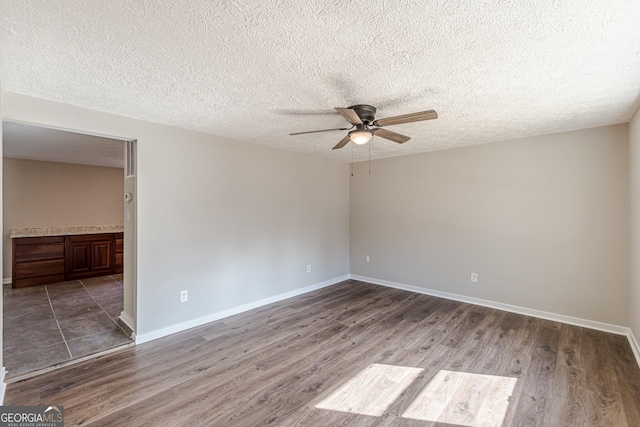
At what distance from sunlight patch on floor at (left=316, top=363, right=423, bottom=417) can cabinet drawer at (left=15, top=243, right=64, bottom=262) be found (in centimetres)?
579

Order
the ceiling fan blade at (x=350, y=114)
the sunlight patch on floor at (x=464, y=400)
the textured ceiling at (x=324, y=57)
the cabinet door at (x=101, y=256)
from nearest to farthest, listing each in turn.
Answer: the textured ceiling at (x=324, y=57)
the sunlight patch on floor at (x=464, y=400)
the ceiling fan blade at (x=350, y=114)
the cabinet door at (x=101, y=256)

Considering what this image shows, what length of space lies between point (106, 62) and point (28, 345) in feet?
9.41

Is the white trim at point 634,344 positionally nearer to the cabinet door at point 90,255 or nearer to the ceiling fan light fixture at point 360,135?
the ceiling fan light fixture at point 360,135

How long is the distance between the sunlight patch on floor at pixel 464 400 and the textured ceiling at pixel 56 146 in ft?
14.7

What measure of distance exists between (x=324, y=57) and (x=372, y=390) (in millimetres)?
2388

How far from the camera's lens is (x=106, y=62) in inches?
71.9

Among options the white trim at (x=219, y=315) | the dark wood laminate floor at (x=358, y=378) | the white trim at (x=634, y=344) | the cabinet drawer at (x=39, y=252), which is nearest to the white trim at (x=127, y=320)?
the white trim at (x=219, y=315)

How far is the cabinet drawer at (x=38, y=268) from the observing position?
16.0 ft

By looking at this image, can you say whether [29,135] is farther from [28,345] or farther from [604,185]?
[604,185]

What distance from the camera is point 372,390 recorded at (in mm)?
2207

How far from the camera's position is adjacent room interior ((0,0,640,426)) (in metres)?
1.58

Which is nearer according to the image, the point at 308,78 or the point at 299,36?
the point at 299,36

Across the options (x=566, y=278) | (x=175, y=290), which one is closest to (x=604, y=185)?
(x=566, y=278)

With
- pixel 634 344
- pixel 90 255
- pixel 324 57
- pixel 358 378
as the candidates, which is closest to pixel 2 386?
pixel 358 378
